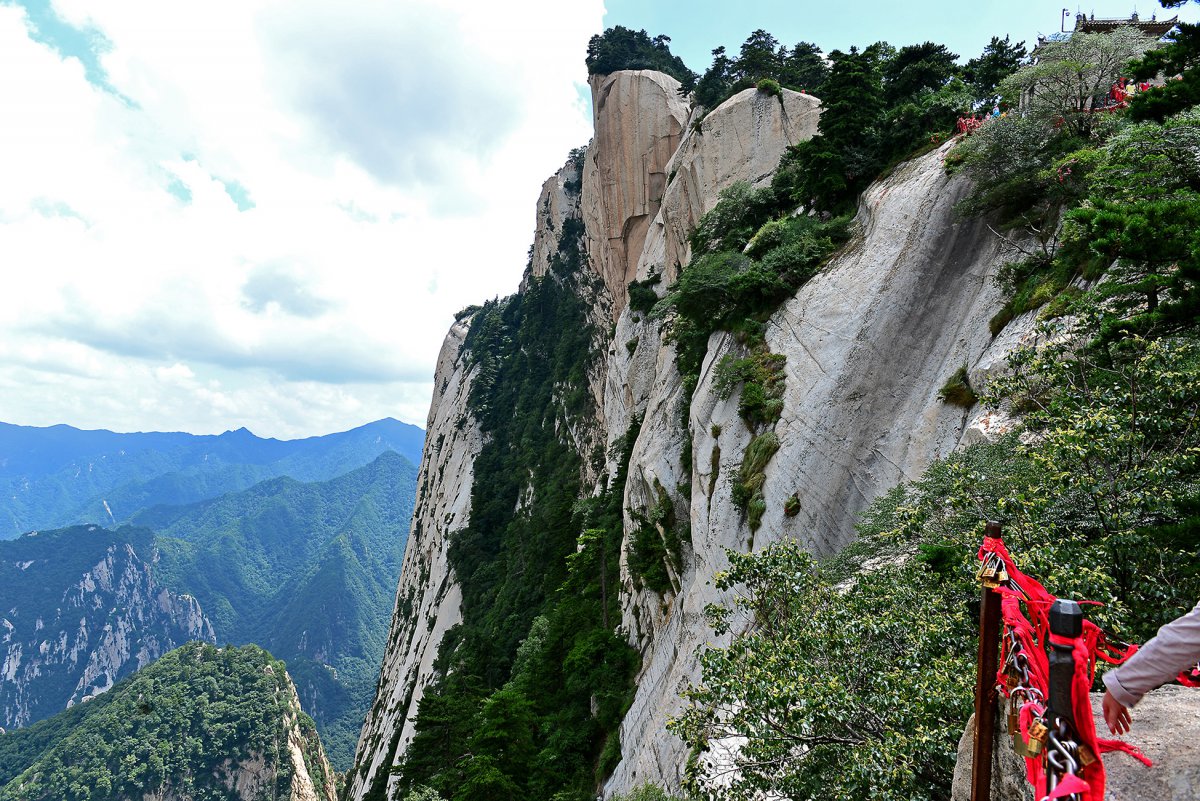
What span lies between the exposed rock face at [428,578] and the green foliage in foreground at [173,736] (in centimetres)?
2833

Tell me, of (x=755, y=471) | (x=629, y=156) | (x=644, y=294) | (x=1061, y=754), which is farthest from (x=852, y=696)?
(x=629, y=156)

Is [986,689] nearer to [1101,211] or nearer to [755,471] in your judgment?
[1101,211]

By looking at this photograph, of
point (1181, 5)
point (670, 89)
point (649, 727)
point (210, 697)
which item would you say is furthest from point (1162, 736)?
point (210, 697)

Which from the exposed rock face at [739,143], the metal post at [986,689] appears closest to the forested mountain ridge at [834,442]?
the exposed rock face at [739,143]

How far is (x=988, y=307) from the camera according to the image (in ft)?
46.5

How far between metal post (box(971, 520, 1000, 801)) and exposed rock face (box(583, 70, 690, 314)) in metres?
44.5

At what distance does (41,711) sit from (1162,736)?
25943 cm

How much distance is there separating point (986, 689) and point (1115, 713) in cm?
66

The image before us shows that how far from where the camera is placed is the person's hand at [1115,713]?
2908mm

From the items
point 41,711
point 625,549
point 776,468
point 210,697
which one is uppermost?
point 776,468

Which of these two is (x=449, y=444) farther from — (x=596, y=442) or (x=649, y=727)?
(x=649, y=727)

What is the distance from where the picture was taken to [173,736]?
8325 cm

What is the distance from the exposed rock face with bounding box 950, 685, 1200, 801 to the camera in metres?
3.03

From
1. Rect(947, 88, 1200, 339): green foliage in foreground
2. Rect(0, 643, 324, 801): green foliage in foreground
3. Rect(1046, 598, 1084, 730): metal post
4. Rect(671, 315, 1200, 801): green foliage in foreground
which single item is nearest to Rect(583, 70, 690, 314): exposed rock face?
Rect(947, 88, 1200, 339): green foliage in foreground
